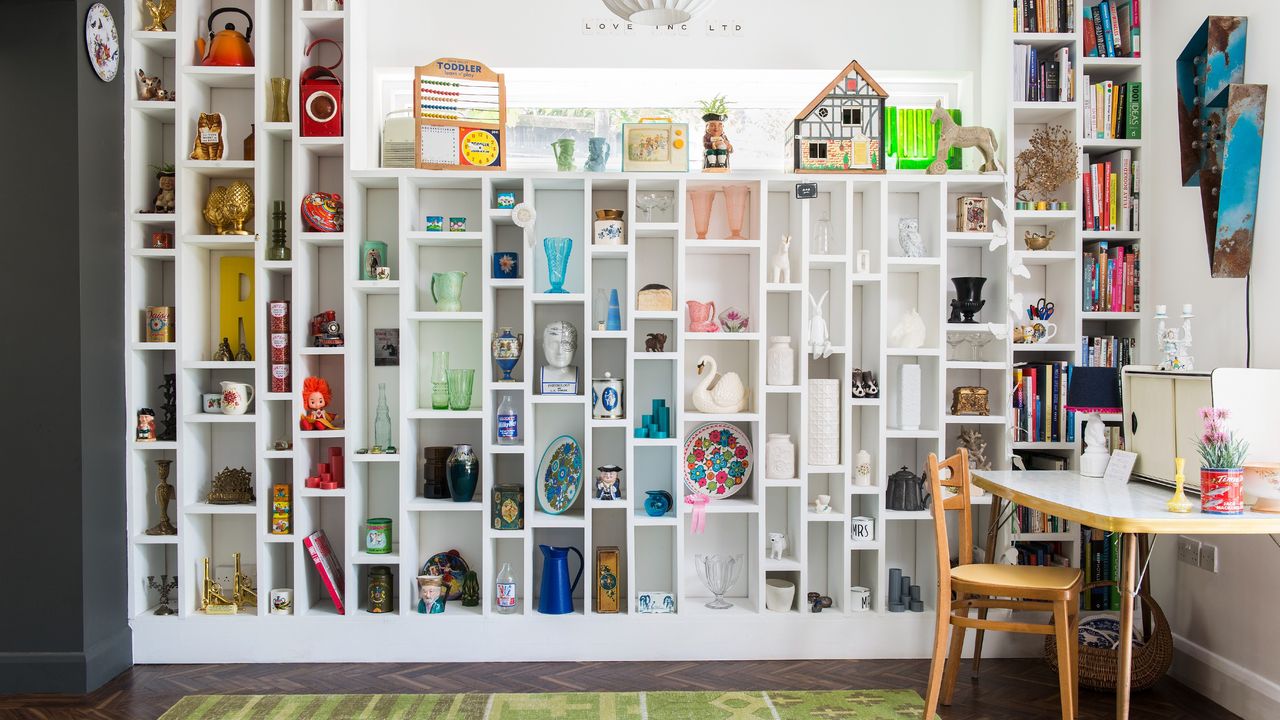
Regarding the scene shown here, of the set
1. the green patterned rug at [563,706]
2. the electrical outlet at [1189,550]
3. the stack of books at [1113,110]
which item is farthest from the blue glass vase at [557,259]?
the electrical outlet at [1189,550]

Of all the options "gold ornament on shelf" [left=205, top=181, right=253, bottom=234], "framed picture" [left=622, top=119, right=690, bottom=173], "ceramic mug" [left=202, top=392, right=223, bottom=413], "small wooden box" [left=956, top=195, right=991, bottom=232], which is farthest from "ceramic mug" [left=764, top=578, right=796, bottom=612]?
"gold ornament on shelf" [left=205, top=181, right=253, bottom=234]

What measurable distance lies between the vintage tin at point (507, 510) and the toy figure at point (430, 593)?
1.20 ft

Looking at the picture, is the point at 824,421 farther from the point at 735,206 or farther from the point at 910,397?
the point at 735,206

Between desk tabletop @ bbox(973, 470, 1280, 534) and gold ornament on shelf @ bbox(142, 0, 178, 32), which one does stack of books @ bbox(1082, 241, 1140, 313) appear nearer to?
desk tabletop @ bbox(973, 470, 1280, 534)

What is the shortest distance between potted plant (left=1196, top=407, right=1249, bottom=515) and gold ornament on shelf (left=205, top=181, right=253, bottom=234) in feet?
12.4

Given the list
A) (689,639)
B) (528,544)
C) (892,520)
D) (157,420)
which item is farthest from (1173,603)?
(157,420)

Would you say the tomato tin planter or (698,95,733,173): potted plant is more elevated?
(698,95,733,173): potted plant

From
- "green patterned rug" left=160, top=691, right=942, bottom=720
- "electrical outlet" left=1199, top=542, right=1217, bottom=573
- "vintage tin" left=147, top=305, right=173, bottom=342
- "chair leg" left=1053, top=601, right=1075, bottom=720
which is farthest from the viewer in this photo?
"vintage tin" left=147, top=305, right=173, bottom=342

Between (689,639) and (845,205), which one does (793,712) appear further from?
(845,205)

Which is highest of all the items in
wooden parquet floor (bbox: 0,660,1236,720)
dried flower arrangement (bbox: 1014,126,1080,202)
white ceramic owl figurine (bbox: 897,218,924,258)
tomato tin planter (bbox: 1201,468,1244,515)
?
dried flower arrangement (bbox: 1014,126,1080,202)

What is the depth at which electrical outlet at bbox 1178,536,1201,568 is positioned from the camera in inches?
147

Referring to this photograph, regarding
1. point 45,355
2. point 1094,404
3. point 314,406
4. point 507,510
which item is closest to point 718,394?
point 507,510

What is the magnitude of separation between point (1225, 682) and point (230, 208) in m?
4.44

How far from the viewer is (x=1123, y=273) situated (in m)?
4.11
